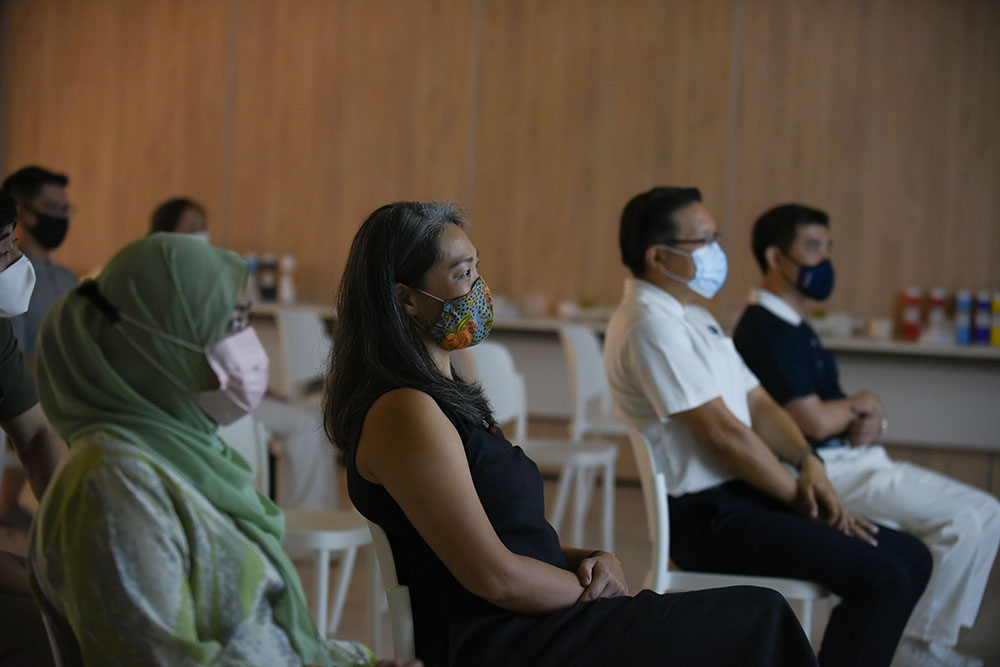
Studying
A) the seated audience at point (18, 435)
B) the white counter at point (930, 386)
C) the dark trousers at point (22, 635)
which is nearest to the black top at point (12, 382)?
the seated audience at point (18, 435)

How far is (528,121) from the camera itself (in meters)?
5.91

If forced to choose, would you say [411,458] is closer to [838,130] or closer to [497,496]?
[497,496]

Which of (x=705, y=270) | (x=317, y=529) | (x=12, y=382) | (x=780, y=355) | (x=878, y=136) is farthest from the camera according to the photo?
(x=878, y=136)

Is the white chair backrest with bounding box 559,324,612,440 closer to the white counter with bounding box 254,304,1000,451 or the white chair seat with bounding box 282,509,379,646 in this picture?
the white counter with bounding box 254,304,1000,451

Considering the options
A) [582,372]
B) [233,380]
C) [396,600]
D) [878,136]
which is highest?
[878,136]

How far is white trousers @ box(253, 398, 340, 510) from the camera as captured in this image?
3.72m

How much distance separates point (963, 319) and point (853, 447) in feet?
8.99

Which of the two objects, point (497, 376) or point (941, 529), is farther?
point (497, 376)

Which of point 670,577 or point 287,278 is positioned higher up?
point 287,278

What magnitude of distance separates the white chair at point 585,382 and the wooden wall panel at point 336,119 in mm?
2028

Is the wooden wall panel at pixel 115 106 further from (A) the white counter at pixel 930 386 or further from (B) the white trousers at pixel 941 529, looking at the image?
(B) the white trousers at pixel 941 529

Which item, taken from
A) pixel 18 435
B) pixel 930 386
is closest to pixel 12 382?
pixel 18 435

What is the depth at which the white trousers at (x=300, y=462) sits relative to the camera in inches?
146

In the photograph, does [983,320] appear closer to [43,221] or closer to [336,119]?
[336,119]
